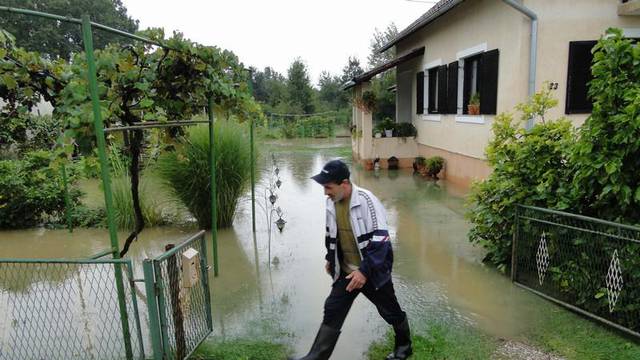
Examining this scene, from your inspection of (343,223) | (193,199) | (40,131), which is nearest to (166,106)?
(343,223)

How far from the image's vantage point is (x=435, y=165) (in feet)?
35.3

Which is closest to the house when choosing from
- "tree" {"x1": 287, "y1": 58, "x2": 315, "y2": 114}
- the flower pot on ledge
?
the flower pot on ledge

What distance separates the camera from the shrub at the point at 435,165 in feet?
35.4

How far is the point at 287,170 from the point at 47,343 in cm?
974

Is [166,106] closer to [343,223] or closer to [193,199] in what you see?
[343,223]

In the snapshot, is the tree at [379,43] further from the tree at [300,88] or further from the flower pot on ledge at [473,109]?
the flower pot on ledge at [473,109]

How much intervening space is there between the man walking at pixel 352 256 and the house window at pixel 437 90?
27.6ft

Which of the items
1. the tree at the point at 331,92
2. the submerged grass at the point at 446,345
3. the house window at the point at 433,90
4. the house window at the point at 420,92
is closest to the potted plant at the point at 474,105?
the house window at the point at 433,90

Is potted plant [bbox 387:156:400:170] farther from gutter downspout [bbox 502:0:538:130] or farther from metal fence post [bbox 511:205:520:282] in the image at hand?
metal fence post [bbox 511:205:520:282]

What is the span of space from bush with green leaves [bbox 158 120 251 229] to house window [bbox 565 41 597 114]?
5647mm

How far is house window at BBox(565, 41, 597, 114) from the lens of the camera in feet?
24.8

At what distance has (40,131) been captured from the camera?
34.0 ft

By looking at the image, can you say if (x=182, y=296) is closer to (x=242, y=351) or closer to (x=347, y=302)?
(x=242, y=351)

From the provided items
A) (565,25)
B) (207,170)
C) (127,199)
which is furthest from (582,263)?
(127,199)
